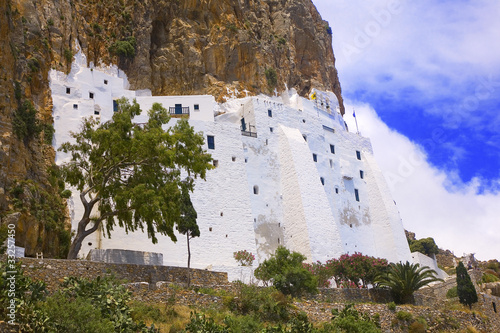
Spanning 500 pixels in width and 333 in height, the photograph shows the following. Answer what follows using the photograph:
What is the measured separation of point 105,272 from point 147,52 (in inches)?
953

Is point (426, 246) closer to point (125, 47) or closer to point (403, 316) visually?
point (403, 316)

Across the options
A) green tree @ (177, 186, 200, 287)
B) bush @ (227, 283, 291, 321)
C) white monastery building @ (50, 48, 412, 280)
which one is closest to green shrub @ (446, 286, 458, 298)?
white monastery building @ (50, 48, 412, 280)

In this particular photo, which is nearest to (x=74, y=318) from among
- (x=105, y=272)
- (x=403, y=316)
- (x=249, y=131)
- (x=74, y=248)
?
(x=105, y=272)

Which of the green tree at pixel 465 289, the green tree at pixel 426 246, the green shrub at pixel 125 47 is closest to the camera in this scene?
the green tree at pixel 465 289

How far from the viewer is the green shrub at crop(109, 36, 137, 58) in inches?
1543

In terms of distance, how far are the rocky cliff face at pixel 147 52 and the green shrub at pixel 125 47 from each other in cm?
7

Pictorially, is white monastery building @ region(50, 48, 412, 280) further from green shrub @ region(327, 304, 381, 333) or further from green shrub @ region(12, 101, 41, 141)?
green shrub @ region(327, 304, 381, 333)

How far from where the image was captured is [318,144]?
41938 millimetres

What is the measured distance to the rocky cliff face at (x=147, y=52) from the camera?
2777 centimetres

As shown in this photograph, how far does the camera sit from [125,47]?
39.6 metres

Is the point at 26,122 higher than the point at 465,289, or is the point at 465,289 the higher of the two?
the point at 26,122

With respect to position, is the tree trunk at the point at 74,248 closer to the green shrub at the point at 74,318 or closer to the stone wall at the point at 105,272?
the stone wall at the point at 105,272

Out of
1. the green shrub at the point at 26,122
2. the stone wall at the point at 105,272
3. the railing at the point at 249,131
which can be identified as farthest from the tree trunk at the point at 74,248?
the railing at the point at 249,131

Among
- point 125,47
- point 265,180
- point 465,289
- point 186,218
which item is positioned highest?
point 125,47
